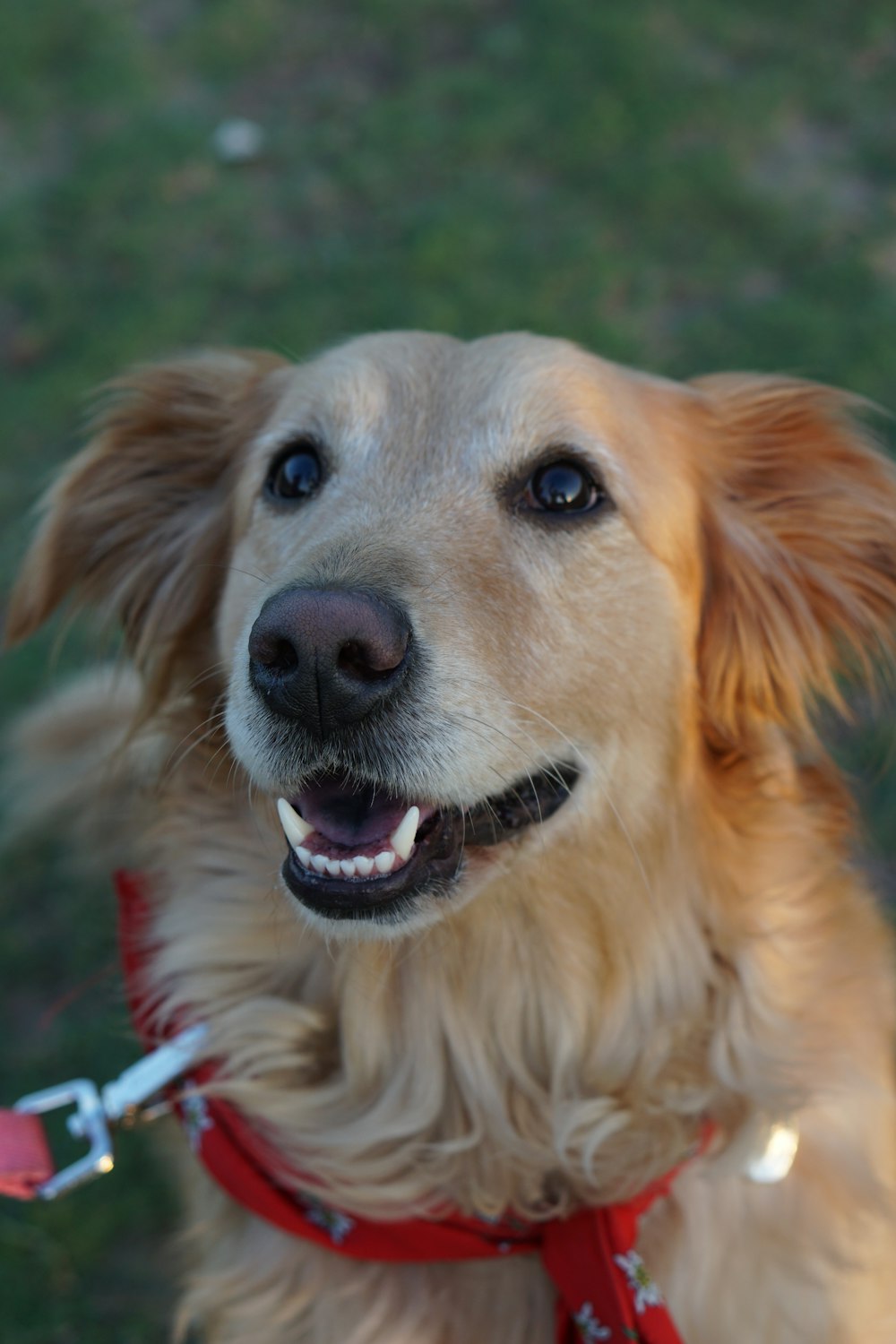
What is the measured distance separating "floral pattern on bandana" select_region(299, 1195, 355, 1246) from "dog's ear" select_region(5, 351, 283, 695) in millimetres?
1175

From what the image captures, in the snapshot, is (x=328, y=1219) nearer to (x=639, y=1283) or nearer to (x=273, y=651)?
(x=639, y=1283)

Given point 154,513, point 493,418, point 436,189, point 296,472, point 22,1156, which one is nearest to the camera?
point 22,1156

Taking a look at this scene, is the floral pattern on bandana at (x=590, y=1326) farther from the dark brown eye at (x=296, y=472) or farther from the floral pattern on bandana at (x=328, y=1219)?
the dark brown eye at (x=296, y=472)

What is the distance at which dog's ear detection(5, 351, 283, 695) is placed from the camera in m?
2.77

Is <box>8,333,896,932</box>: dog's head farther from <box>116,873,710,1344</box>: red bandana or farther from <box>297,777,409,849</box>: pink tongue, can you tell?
<box>116,873,710,1344</box>: red bandana

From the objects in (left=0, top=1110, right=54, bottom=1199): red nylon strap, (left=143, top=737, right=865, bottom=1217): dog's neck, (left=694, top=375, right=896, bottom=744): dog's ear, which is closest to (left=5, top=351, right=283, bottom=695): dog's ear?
(left=143, top=737, right=865, bottom=1217): dog's neck

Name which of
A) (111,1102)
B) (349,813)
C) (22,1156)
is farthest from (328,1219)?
(349,813)

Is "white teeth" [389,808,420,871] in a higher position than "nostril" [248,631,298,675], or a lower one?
lower

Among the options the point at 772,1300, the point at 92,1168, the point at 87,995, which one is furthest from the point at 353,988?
the point at 87,995

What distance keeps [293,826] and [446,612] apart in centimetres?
45

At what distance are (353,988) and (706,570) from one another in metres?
1.16

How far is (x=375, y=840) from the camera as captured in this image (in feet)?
6.76

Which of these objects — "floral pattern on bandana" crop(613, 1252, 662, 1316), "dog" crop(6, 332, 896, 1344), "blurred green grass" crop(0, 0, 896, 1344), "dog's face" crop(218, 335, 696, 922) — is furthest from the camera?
"blurred green grass" crop(0, 0, 896, 1344)

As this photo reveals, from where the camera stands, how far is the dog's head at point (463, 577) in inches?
77.2
